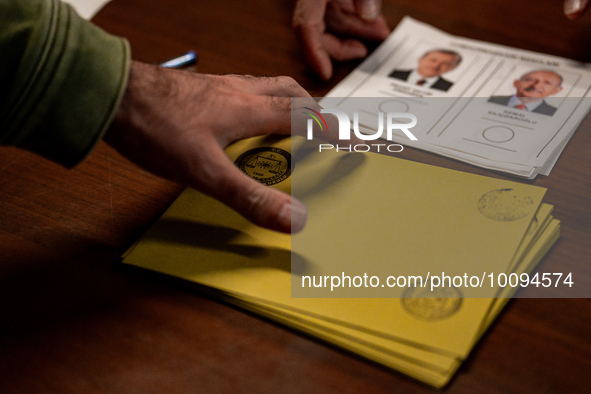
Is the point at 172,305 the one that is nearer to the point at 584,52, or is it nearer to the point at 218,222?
the point at 218,222

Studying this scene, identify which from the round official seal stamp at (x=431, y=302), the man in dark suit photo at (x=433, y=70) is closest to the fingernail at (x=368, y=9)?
the man in dark suit photo at (x=433, y=70)

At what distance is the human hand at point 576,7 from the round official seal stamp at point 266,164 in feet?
1.76

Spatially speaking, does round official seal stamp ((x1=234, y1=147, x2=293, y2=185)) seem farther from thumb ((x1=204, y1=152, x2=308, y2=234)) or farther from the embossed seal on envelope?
the embossed seal on envelope

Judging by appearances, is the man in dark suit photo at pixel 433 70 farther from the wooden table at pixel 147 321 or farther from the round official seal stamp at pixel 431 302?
the round official seal stamp at pixel 431 302

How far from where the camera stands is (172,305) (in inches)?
17.6

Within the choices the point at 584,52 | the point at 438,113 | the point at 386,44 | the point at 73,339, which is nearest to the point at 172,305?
the point at 73,339

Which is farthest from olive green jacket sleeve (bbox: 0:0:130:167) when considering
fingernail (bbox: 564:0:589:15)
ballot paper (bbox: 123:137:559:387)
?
fingernail (bbox: 564:0:589:15)

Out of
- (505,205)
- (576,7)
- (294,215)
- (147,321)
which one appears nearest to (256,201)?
(294,215)

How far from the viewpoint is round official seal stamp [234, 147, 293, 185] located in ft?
1.79

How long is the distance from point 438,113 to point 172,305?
0.43 metres

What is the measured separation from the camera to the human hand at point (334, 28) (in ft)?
2.41

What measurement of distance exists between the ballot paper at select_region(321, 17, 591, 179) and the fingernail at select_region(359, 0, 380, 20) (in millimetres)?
54

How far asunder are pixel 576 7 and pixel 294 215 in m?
0.61

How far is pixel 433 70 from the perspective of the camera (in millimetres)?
719
